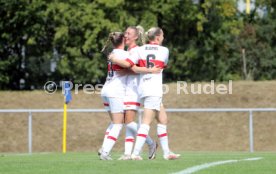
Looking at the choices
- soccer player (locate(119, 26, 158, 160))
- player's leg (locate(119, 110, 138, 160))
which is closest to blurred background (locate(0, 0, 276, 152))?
player's leg (locate(119, 110, 138, 160))

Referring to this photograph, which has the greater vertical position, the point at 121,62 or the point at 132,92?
the point at 121,62

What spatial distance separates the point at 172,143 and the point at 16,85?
14733 mm

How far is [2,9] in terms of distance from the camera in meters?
39.3

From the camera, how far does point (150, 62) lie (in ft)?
43.8

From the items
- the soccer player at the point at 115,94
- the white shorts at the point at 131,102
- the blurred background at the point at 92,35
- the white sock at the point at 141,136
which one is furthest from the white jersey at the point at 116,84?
the blurred background at the point at 92,35

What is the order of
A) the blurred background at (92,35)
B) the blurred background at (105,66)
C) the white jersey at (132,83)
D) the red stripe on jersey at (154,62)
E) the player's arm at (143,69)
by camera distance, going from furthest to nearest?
the blurred background at (92,35)
the blurred background at (105,66)
the white jersey at (132,83)
the red stripe on jersey at (154,62)
the player's arm at (143,69)

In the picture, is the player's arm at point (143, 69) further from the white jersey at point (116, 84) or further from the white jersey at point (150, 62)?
the white jersey at point (116, 84)

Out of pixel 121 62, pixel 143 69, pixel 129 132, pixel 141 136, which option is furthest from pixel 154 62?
pixel 129 132

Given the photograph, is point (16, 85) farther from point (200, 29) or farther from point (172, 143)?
point (172, 143)

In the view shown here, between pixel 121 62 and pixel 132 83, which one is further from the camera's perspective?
pixel 132 83

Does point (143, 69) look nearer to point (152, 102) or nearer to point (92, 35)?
point (152, 102)

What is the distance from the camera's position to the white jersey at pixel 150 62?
43.7ft

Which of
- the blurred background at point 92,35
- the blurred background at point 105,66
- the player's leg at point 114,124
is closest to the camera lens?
the player's leg at point 114,124

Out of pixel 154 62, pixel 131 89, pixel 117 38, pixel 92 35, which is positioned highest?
pixel 92 35
